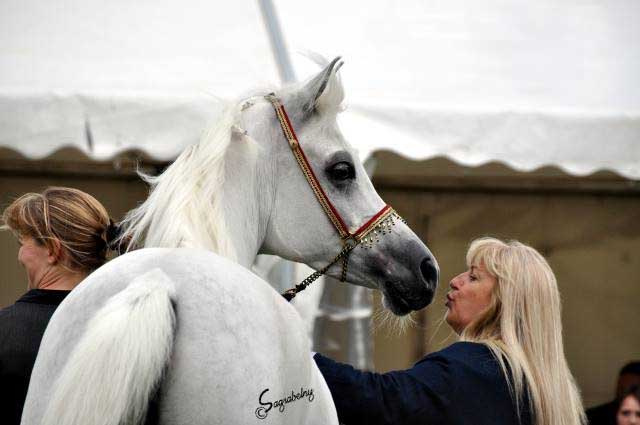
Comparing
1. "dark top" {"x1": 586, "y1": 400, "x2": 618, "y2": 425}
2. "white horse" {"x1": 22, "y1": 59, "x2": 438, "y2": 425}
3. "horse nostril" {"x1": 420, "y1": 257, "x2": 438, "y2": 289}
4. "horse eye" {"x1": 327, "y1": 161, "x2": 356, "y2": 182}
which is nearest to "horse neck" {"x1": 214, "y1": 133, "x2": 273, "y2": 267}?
"white horse" {"x1": 22, "y1": 59, "x2": 438, "y2": 425}

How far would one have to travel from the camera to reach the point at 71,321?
53.1 inches

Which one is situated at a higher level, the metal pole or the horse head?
the metal pole

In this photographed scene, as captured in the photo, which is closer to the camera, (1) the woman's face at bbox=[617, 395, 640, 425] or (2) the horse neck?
Answer: (2) the horse neck

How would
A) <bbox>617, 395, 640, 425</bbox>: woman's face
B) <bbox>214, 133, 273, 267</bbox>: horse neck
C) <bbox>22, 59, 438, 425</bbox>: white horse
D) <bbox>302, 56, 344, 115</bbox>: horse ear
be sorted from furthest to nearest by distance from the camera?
<bbox>617, 395, 640, 425</bbox>: woman's face < <bbox>302, 56, 344, 115</bbox>: horse ear < <bbox>214, 133, 273, 267</bbox>: horse neck < <bbox>22, 59, 438, 425</bbox>: white horse

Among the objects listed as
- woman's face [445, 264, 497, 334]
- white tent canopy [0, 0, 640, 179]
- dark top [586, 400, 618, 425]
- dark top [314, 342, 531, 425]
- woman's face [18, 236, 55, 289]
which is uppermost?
white tent canopy [0, 0, 640, 179]

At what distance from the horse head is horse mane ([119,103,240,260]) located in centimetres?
18

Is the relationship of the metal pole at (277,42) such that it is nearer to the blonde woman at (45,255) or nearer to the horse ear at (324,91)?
the horse ear at (324,91)

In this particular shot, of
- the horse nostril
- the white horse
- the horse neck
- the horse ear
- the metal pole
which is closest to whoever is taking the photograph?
the white horse

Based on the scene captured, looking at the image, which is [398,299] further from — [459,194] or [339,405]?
[459,194]

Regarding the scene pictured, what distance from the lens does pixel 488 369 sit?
74.2 inches

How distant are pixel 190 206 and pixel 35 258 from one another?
0.40 m

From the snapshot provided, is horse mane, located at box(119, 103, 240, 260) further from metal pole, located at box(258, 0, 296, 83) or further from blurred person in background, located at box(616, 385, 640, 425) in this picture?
blurred person in background, located at box(616, 385, 640, 425)

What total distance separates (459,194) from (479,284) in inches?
102

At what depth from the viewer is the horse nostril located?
1998 millimetres
